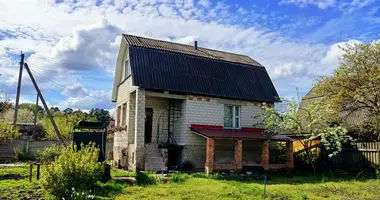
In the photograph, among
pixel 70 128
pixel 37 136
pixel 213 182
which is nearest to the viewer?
pixel 213 182

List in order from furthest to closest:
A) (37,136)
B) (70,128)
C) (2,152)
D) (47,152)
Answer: (37,136) → (70,128) → (2,152) → (47,152)

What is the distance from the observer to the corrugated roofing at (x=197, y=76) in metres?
16.8

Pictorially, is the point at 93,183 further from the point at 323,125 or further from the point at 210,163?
the point at 323,125

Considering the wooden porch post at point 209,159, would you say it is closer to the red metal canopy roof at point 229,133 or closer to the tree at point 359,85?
the red metal canopy roof at point 229,133

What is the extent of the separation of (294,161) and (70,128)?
756 inches

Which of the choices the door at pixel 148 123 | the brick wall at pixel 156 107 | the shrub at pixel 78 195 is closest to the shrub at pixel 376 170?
the brick wall at pixel 156 107

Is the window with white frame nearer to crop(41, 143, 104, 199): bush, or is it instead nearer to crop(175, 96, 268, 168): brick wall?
crop(175, 96, 268, 168): brick wall

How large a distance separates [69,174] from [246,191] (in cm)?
552

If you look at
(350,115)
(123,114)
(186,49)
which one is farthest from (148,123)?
(350,115)

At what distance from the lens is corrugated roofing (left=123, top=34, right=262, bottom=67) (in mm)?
18516

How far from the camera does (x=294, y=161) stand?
711 inches

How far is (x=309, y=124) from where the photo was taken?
16.6 meters

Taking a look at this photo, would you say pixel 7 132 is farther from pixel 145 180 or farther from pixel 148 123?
pixel 145 180

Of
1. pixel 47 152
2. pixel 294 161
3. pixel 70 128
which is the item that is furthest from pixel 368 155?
pixel 70 128
